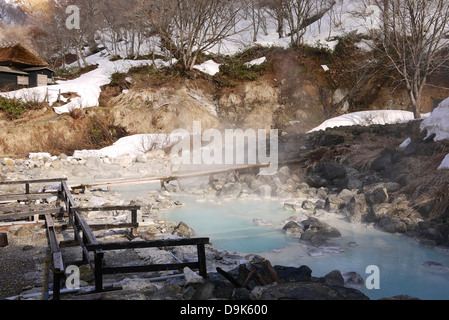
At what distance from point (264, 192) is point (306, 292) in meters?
7.61

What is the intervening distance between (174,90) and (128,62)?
19.6 ft

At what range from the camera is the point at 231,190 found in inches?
447

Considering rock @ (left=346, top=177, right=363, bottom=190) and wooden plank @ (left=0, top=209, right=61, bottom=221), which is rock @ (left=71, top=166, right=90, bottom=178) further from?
rock @ (left=346, top=177, right=363, bottom=190)

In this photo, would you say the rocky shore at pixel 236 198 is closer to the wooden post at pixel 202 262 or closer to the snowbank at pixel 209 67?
the wooden post at pixel 202 262

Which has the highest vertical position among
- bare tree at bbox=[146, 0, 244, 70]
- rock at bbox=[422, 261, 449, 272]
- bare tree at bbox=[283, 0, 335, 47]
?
bare tree at bbox=[283, 0, 335, 47]

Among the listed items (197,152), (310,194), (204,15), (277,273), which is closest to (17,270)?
(277,273)

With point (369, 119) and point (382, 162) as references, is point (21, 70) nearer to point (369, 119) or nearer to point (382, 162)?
point (369, 119)

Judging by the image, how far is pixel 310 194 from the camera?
10742mm

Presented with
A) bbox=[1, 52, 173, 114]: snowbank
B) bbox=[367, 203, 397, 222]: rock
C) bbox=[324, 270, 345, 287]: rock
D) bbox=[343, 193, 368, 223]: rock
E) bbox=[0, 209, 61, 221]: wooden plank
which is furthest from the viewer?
bbox=[1, 52, 173, 114]: snowbank

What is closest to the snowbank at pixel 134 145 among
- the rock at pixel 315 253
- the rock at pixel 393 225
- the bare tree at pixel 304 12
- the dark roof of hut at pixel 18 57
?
the dark roof of hut at pixel 18 57

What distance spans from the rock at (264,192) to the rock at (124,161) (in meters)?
7.31

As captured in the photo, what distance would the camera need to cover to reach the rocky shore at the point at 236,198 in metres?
3.80

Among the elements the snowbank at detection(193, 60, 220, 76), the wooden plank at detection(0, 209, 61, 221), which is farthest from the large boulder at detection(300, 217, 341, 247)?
the snowbank at detection(193, 60, 220, 76)

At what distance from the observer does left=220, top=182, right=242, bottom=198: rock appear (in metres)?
11.2
